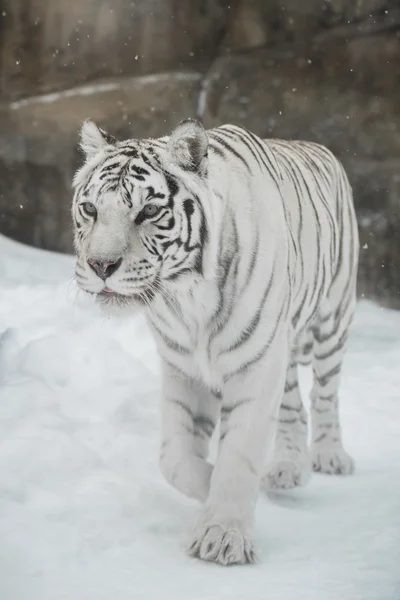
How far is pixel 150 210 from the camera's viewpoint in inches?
64.0

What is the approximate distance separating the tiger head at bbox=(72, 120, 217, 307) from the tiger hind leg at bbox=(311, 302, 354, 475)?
79cm

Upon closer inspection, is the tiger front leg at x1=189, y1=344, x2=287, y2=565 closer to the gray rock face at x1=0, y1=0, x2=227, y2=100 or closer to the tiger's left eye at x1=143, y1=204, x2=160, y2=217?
the tiger's left eye at x1=143, y1=204, x2=160, y2=217

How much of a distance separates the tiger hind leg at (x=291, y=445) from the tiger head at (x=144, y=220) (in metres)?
0.70

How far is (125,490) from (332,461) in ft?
2.01

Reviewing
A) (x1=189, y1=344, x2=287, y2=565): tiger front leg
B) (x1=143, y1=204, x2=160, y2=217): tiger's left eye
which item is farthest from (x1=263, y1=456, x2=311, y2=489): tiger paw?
(x1=143, y1=204, x2=160, y2=217): tiger's left eye

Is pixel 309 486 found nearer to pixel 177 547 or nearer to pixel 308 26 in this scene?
pixel 177 547

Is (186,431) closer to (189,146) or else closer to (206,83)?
(189,146)

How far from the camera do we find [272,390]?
5.66ft

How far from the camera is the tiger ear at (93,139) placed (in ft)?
5.80

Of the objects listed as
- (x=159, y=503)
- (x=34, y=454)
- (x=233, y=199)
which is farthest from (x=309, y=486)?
(x=233, y=199)

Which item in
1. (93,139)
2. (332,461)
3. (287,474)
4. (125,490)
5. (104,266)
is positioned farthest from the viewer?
(332,461)

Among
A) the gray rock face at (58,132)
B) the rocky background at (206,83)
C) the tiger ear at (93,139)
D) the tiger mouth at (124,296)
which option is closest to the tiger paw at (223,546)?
the tiger mouth at (124,296)

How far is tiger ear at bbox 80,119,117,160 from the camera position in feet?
5.80

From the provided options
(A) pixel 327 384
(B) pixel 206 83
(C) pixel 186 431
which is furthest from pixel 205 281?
(B) pixel 206 83
